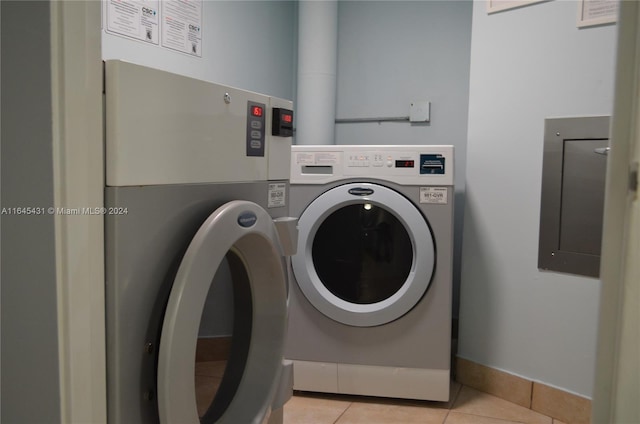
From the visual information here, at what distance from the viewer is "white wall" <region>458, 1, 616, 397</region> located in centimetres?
192

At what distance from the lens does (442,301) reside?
6.76ft

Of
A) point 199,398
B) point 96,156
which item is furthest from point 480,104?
point 96,156

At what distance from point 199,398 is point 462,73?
205cm

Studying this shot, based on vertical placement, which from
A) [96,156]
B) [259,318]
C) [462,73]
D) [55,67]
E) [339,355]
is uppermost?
[462,73]

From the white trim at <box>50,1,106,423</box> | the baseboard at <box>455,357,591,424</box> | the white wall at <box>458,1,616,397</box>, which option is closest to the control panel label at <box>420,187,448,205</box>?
the white wall at <box>458,1,616,397</box>

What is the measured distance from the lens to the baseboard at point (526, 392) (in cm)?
195

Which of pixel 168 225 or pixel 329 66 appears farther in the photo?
pixel 329 66

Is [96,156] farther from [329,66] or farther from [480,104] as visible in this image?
[329,66]

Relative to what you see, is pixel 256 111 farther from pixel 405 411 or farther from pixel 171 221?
pixel 405 411

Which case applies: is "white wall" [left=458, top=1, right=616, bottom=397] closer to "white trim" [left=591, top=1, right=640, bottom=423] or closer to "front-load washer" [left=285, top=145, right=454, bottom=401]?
"front-load washer" [left=285, top=145, right=454, bottom=401]

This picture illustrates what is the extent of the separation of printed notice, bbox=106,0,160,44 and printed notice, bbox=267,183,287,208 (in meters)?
0.98

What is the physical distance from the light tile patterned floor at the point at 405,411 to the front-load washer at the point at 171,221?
860mm

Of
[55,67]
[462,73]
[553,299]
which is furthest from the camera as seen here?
[462,73]

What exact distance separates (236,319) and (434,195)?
40.8 inches
